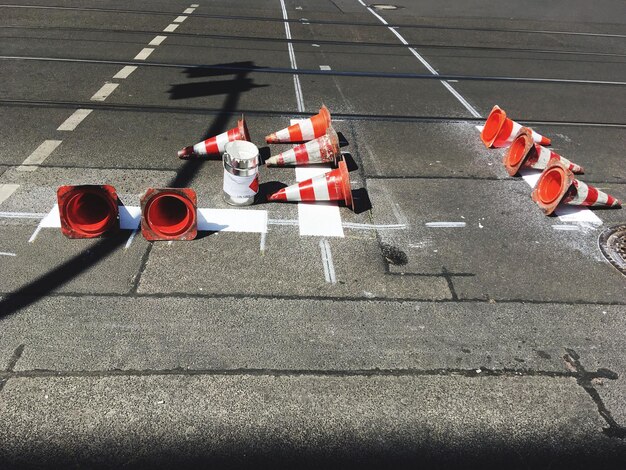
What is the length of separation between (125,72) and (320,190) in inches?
225

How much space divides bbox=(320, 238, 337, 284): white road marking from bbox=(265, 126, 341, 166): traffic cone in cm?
161

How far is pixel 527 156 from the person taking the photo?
642 cm

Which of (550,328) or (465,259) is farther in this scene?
(465,259)

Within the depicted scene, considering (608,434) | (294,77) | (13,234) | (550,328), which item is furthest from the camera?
(294,77)

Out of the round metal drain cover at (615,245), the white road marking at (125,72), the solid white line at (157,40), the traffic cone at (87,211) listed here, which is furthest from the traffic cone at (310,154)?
the solid white line at (157,40)

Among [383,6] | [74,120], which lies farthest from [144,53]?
[383,6]

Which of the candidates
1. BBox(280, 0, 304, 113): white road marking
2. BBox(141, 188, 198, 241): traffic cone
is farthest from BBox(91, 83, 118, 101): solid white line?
BBox(141, 188, 198, 241): traffic cone

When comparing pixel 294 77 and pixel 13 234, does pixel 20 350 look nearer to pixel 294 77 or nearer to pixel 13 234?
pixel 13 234

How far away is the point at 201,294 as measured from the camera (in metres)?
4.13

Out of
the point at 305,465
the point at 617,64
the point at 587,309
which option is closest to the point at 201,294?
the point at 305,465

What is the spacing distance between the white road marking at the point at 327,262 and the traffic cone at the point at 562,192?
263 cm

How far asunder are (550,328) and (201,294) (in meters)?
2.83

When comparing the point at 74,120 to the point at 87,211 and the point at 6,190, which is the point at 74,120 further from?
the point at 87,211

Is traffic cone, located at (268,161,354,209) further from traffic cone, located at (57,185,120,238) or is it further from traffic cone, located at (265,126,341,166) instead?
traffic cone, located at (57,185,120,238)
